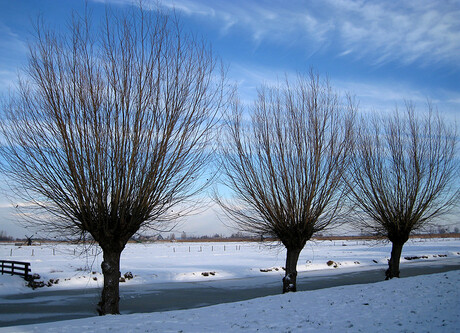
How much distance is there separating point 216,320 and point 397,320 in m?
4.02

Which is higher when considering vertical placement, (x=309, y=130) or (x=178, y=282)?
(x=309, y=130)

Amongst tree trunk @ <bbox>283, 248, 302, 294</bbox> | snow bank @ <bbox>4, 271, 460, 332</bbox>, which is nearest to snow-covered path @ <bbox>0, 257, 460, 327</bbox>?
tree trunk @ <bbox>283, 248, 302, 294</bbox>

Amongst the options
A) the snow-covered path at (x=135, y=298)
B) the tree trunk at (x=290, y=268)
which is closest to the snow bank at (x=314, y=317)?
the tree trunk at (x=290, y=268)

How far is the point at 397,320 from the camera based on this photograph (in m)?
7.79

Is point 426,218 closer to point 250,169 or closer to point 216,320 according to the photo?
point 250,169

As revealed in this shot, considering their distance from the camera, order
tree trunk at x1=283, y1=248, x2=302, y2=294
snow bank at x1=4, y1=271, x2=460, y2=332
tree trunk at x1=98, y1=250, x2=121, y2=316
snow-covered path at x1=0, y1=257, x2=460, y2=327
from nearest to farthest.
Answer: snow bank at x1=4, y1=271, x2=460, y2=332 → tree trunk at x1=98, y1=250, x2=121, y2=316 → tree trunk at x1=283, y1=248, x2=302, y2=294 → snow-covered path at x1=0, y1=257, x2=460, y2=327

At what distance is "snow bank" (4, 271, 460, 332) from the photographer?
760cm

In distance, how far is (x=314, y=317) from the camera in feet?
28.0

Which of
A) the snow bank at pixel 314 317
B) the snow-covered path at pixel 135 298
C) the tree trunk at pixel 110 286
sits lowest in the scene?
the snow-covered path at pixel 135 298

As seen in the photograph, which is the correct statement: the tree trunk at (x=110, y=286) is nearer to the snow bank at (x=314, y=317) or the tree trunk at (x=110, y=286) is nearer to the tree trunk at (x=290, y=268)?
the snow bank at (x=314, y=317)

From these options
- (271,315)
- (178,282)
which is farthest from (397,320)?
(178,282)

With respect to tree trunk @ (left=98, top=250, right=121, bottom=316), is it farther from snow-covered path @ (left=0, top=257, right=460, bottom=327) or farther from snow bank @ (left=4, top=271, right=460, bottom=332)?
snow-covered path @ (left=0, top=257, right=460, bottom=327)

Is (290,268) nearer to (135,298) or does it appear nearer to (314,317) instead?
(314,317)

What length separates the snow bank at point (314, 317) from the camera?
24.9 ft
